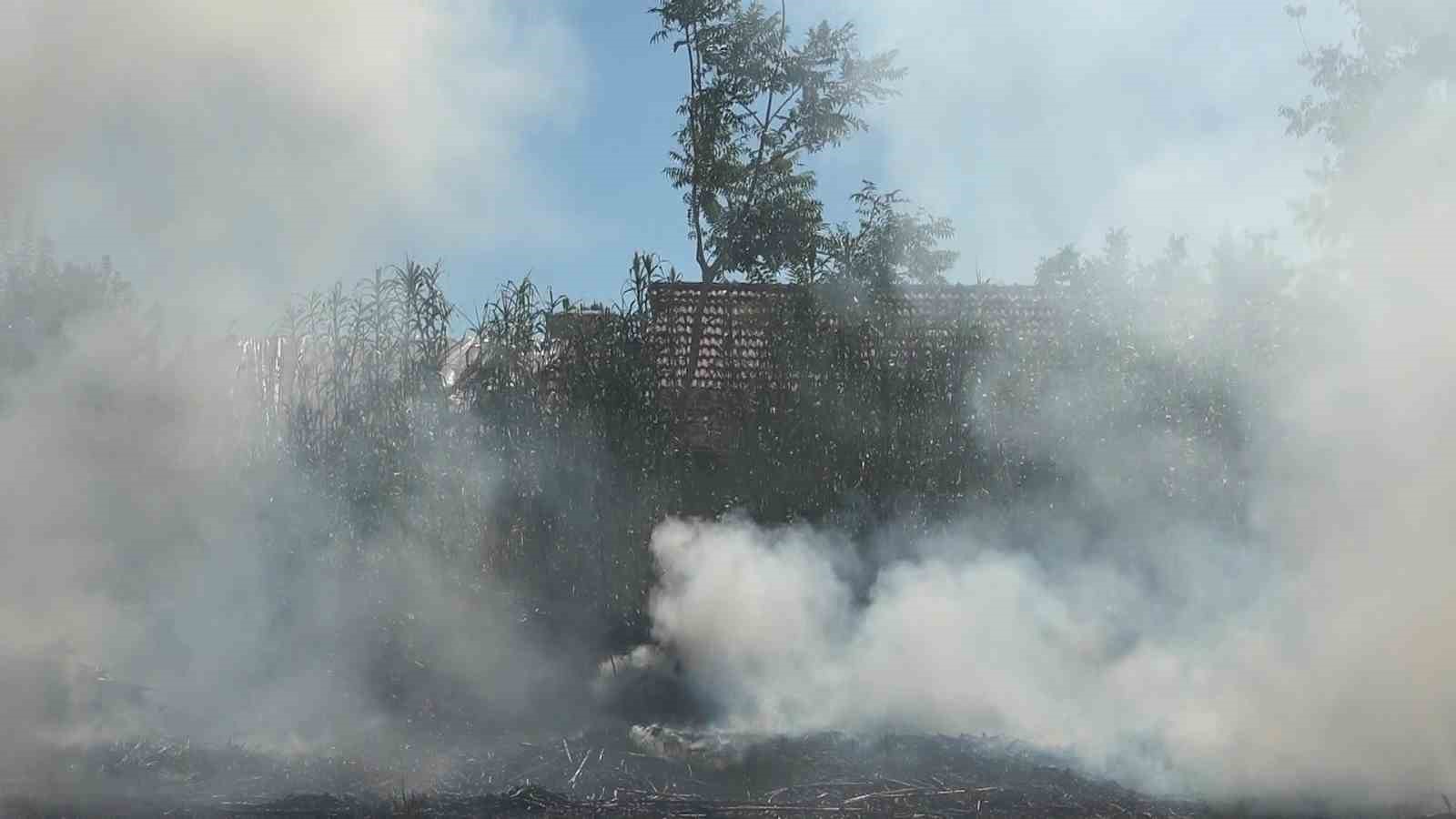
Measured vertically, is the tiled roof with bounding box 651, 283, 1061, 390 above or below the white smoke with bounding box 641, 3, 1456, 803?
above

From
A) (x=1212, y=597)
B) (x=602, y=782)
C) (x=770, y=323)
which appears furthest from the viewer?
(x=770, y=323)

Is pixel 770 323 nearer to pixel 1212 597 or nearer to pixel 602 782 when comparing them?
pixel 1212 597

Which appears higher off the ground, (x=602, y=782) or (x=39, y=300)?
(x=39, y=300)

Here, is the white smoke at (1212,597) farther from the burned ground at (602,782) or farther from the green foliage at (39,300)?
the green foliage at (39,300)

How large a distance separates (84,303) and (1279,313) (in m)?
9.51

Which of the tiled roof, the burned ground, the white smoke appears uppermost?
the tiled roof

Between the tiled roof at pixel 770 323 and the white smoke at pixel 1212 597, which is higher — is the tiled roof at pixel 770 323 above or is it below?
above

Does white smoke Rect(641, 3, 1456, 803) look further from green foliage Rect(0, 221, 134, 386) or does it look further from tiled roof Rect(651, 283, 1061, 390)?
green foliage Rect(0, 221, 134, 386)

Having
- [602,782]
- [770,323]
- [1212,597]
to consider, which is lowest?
[602,782]

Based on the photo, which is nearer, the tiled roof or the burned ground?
the burned ground

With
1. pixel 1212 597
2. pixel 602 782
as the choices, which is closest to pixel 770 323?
pixel 1212 597

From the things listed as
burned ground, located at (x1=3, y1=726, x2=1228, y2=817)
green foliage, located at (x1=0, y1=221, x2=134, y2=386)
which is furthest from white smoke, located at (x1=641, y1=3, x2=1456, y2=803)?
green foliage, located at (x1=0, y1=221, x2=134, y2=386)

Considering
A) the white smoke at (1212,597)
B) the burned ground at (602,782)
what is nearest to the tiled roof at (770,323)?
Result: the white smoke at (1212,597)

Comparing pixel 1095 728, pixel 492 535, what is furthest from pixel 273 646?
pixel 1095 728
